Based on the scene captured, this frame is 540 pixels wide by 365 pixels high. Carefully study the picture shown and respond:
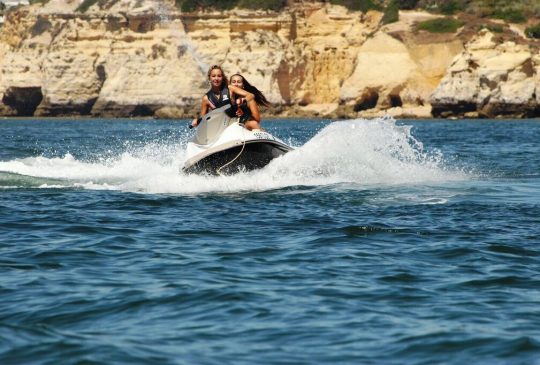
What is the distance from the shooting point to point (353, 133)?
20.2 metres

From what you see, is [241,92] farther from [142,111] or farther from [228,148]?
[142,111]

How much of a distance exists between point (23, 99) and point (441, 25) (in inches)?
1495

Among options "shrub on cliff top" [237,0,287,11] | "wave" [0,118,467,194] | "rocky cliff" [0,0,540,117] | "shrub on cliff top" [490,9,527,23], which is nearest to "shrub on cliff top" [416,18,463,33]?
"rocky cliff" [0,0,540,117]

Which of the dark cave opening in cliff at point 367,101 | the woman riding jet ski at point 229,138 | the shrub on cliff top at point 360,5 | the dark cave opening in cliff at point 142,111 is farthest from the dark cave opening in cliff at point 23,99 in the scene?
the woman riding jet ski at point 229,138

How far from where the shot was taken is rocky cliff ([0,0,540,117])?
273ft

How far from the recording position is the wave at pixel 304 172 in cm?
1855

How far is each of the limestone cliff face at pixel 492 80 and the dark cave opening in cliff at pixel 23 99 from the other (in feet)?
125

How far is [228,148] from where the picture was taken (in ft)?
60.1

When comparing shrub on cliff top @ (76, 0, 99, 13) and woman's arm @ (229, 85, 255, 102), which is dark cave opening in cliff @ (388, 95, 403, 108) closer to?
shrub on cliff top @ (76, 0, 99, 13)

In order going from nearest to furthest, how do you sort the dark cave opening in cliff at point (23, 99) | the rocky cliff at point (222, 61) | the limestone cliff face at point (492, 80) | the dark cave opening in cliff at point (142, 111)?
the limestone cliff face at point (492, 80) → the rocky cliff at point (222, 61) → the dark cave opening in cliff at point (142, 111) → the dark cave opening in cliff at point (23, 99)

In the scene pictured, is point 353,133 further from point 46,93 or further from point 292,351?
point 46,93

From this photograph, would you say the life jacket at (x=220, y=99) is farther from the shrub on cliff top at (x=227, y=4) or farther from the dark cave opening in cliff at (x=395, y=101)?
the shrub on cliff top at (x=227, y=4)

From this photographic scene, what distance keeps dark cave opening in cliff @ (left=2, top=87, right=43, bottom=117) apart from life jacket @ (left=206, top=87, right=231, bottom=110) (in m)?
77.4

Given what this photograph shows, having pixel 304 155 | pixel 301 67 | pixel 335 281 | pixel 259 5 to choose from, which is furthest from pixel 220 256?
pixel 259 5
